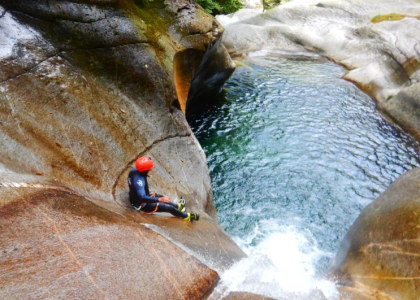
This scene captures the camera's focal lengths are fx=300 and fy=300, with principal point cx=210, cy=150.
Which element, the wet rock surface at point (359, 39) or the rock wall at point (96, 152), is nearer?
the rock wall at point (96, 152)

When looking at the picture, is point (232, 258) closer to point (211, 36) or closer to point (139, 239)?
point (139, 239)

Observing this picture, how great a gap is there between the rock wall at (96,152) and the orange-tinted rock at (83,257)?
15mm

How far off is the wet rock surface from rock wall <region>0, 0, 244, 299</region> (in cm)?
1192

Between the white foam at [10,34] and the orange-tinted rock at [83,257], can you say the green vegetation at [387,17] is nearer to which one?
the white foam at [10,34]

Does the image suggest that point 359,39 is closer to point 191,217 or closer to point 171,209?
point 191,217

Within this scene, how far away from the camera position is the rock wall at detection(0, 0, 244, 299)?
155 inches

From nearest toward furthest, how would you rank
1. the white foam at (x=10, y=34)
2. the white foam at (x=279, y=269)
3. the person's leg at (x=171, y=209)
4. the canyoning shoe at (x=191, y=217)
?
the white foam at (x=279, y=269) < the white foam at (x=10, y=34) < the person's leg at (x=171, y=209) < the canyoning shoe at (x=191, y=217)

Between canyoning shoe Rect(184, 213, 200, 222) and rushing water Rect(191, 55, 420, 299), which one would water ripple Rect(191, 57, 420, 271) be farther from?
canyoning shoe Rect(184, 213, 200, 222)

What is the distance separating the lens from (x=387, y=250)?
6.42 metres

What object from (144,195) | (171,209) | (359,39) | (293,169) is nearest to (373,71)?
(359,39)

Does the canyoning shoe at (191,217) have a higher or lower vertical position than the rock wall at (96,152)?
lower

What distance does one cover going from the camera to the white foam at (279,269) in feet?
17.1

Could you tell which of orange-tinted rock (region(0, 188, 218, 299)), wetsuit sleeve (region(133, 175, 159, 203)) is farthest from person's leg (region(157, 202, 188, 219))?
orange-tinted rock (region(0, 188, 218, 299))

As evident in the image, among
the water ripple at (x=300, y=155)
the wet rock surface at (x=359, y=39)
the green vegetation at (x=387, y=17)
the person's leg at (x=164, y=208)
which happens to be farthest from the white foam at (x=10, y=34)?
the green vegetation at (x=387, y=17)
